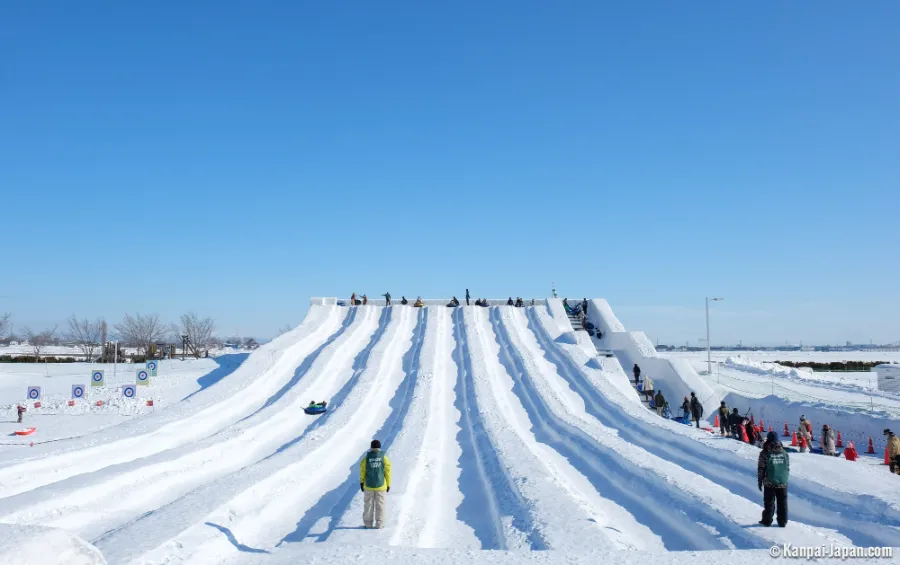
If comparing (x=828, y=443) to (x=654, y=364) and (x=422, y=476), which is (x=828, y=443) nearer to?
(x=422, y=476)

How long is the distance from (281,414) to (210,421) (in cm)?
196

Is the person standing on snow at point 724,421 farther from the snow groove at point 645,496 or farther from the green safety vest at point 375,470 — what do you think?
the green safety vest at point 375,470

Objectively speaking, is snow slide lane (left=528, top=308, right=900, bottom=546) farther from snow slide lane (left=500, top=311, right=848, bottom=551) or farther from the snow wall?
the snow wall

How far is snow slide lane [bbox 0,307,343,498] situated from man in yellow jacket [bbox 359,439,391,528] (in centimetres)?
611

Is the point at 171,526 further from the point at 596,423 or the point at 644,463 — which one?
the point at 596,423

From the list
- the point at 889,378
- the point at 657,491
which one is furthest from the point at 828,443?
the point at 889,378

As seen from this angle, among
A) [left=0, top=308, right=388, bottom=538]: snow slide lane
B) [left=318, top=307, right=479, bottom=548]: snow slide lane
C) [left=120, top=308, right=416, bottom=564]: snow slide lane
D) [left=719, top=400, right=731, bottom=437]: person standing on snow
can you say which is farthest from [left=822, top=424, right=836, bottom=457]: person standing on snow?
[left=0, top=308, right=388, bottom=538]: snow slide lane

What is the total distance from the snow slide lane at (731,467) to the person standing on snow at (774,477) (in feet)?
3.12

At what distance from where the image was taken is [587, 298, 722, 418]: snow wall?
2130 centimetres

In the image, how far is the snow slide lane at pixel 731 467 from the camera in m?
7.74

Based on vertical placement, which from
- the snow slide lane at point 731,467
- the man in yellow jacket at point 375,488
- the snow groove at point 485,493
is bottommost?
the snow groove at point 485,493

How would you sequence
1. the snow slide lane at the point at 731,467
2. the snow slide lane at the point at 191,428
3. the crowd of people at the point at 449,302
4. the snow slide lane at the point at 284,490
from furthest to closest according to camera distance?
the crowd of people at the point at 449,302 < the snow slide lane at the point at 191,428 < the snow slide lane at the point at 731,467 < the snow slide lane at the point at 284,490

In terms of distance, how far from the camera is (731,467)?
10.9 metres

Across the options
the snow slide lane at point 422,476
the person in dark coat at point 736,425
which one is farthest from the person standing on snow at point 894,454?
the snow slide lane at point 422,476
